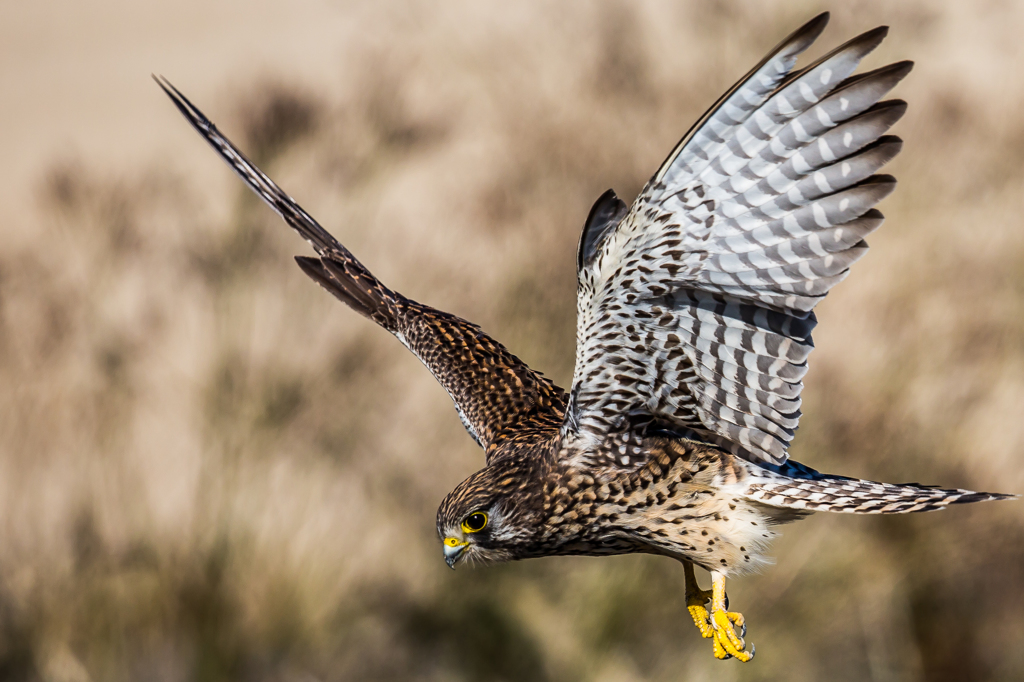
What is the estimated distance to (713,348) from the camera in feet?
6.92

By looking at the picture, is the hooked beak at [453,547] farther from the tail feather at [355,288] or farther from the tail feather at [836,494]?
the tail feather at [355,288]

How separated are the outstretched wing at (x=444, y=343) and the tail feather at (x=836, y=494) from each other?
0.63 metres

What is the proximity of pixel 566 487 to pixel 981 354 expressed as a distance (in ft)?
10.3

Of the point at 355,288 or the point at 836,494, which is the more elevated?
the point at 355,288

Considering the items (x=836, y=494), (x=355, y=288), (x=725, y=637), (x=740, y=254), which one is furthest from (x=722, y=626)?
(x=355, y=288)

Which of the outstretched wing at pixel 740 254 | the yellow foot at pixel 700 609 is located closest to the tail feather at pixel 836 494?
the outstretched wing at pixel 740 254

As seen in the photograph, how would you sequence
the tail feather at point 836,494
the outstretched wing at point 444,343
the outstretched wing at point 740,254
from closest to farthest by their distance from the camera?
the outstretched wing at point 740,254 < the tail feather at point 836,494 < the outstretched wing at point 444,343

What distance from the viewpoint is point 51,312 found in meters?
4.23

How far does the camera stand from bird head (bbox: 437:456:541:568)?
7.73 ft

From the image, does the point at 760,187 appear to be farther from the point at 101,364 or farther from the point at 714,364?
the point at 101,364

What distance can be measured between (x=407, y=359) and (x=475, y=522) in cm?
319

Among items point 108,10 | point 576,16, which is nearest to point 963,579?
point 576,16

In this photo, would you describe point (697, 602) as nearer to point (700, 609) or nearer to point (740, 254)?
point (700, 609)

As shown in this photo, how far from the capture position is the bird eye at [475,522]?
2.36m
